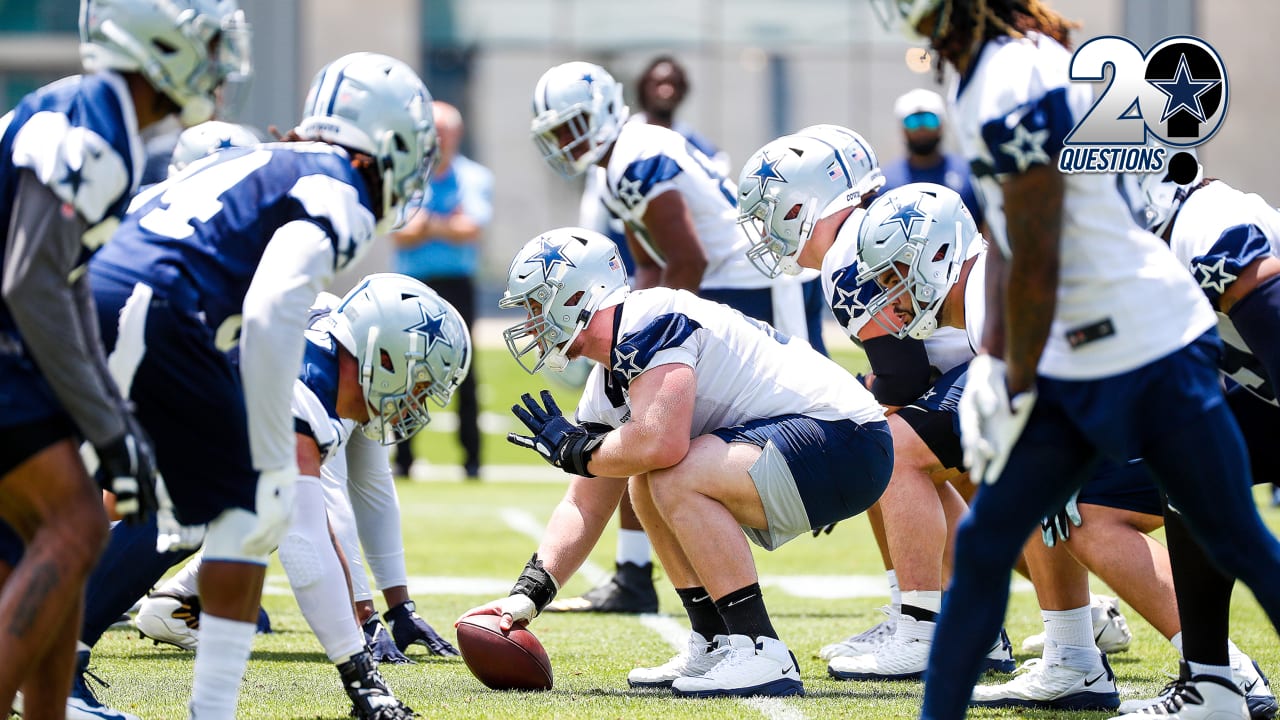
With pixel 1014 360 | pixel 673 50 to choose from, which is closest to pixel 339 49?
pixel 673 50

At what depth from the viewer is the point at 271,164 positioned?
354 centimetres

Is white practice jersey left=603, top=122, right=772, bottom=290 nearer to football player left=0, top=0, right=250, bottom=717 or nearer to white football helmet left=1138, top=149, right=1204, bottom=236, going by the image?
white football helmet left=1138, top=149, right=1204, bottom=236

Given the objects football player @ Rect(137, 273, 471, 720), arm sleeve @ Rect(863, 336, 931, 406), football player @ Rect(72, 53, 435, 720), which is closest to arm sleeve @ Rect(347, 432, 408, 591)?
football player @ Rect(137, 273, 471, 720)

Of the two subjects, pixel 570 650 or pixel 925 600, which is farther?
pixel 570 650

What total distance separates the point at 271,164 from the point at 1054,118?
1.67 metres

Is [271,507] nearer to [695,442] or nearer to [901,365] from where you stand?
[695,442]

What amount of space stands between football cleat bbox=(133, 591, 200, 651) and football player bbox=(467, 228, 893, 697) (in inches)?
49.5

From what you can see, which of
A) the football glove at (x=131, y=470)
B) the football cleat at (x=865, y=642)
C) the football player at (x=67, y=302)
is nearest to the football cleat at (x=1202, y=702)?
the football cleat at (x=865, y=642)

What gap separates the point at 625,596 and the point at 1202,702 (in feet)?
9.49

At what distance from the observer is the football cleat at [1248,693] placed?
Answer: 418 centimetres

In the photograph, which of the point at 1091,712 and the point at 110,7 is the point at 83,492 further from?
the point at 1091,712

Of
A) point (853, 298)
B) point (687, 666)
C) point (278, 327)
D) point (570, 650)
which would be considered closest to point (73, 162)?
point (278, 327)

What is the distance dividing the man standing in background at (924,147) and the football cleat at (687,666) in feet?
17.3

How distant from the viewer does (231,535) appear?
345 cm
